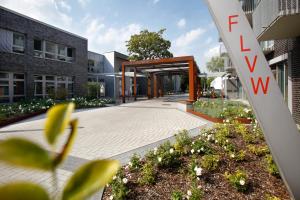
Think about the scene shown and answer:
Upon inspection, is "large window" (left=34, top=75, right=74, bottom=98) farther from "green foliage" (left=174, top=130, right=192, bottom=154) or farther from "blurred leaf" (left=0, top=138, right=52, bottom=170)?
"blurred leaf" (left=0, top=138, right=52, bottom=170)

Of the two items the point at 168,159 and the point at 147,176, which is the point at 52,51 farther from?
the point at 147,176

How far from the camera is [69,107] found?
0.57 metres

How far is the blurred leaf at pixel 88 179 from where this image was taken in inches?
19.9

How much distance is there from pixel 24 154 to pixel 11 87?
20.7m

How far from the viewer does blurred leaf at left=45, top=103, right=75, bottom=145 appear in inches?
20.4

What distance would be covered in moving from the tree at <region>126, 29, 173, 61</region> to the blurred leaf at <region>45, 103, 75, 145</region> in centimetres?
4226

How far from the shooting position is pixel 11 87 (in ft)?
59.7

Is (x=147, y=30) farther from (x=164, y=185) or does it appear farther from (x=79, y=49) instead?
(x=164, y=185)

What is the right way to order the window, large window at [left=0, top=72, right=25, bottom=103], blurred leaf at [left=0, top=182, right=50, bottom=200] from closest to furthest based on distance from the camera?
blurred leaf at [left=0, top=182, right=50, bottom=200] < large window at [left=0, top=72, right=25, bottom=103] < the window

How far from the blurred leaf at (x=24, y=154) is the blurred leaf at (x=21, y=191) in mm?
37

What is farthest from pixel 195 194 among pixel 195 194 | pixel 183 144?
pixel 183 144

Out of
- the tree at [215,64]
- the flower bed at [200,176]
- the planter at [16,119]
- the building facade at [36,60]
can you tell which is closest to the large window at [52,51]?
the building facade at [36,60]

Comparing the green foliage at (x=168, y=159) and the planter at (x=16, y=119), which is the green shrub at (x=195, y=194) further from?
the planter at (x=16, y=119)

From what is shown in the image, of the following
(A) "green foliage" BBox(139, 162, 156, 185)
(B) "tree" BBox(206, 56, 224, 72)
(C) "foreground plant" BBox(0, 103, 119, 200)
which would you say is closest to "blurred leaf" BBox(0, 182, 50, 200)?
(C) "foreground plant" BBox(0, 103, 119, 200)
